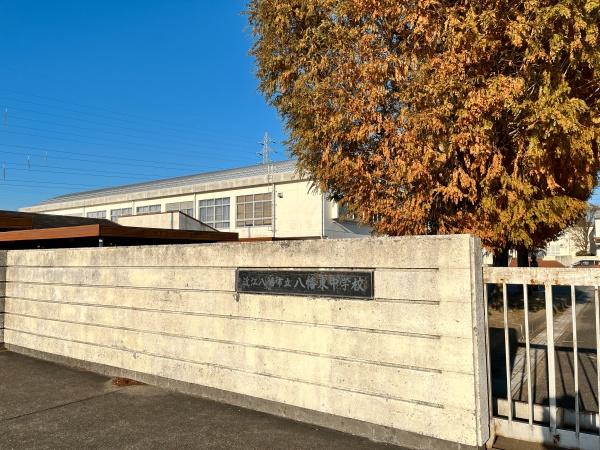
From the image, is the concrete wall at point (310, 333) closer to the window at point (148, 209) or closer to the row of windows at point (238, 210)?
the row of windows at point (238, 210)

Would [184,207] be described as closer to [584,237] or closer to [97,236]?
[97,236]

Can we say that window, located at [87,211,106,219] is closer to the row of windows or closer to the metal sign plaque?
the row of windows

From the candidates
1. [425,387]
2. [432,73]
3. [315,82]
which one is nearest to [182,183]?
[315,82]

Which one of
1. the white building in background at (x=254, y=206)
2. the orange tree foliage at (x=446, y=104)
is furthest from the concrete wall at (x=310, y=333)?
the white building in background at (x=254, y=206)

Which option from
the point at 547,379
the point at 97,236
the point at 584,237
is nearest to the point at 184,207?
the point at 97,236

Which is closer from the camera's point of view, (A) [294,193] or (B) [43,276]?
(B) [43,276]

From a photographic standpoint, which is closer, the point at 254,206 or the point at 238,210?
the point at 254,206

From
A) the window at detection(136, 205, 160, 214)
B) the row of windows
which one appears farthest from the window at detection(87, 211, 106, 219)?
the row of windows

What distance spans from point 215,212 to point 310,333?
2956 centimetres

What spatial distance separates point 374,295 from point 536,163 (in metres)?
4.17

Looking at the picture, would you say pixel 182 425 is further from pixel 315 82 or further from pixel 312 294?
pixel 315 82

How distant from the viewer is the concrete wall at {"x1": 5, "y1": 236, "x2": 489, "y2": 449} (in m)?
4.31

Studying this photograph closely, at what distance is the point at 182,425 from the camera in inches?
203

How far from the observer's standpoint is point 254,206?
104ft
